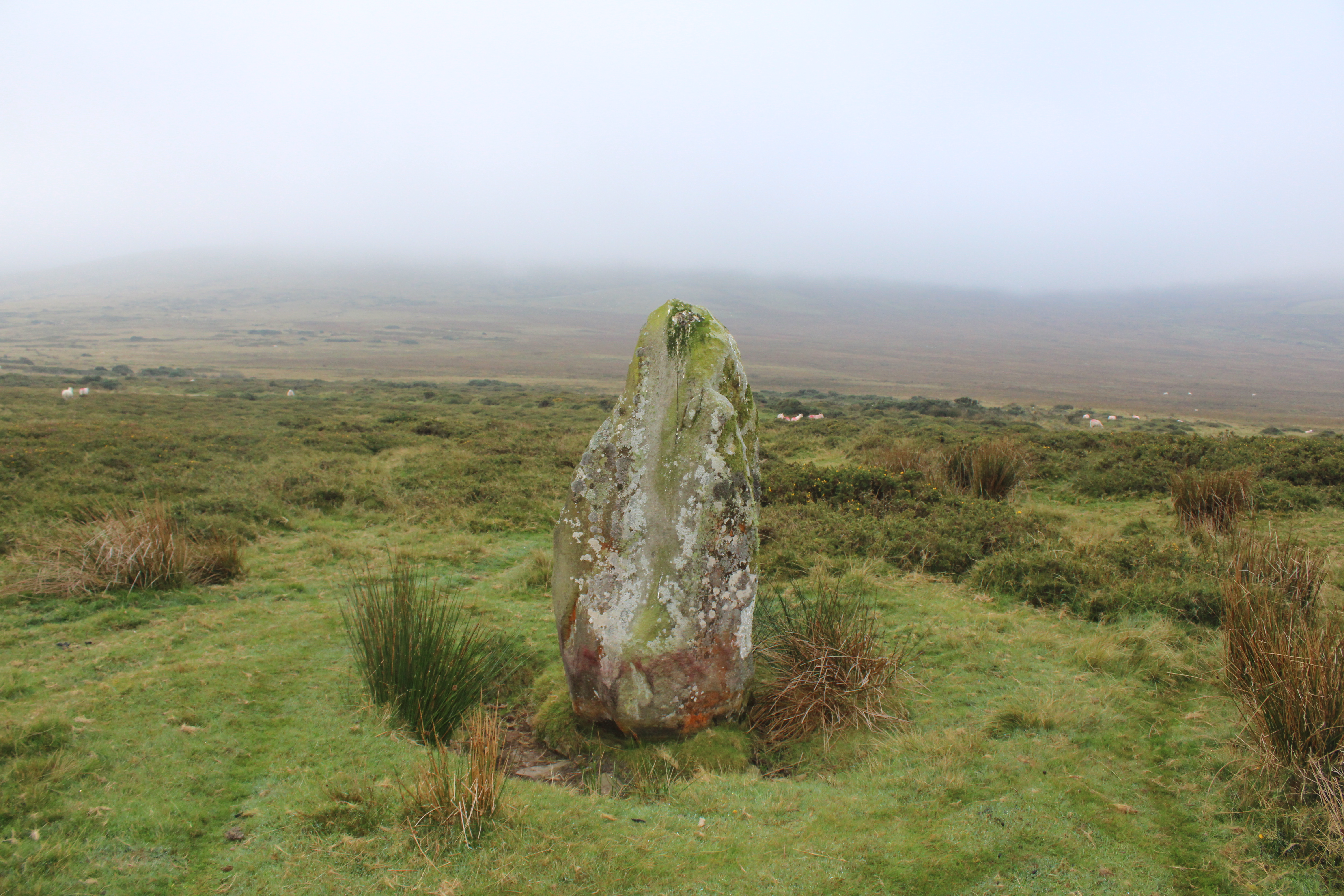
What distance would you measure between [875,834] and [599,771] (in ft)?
6.18

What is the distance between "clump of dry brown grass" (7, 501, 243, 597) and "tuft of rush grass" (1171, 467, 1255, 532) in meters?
11.1

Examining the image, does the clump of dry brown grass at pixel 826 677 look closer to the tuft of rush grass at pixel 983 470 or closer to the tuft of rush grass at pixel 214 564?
the tuft of rush grass at pixel 214 564

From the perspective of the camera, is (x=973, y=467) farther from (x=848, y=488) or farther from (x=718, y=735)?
(x=718, y=735)

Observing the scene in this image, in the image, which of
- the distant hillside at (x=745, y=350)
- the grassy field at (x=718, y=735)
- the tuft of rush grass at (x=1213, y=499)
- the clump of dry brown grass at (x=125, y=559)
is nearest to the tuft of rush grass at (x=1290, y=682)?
the grassy field at (x=718, y=735)

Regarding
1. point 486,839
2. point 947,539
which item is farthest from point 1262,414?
point 486,839

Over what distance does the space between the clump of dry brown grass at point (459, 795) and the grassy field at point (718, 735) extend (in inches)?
4.0

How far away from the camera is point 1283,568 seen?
5672 mm

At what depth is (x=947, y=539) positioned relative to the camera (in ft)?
28.1

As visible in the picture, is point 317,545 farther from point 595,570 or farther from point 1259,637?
point 1259,637

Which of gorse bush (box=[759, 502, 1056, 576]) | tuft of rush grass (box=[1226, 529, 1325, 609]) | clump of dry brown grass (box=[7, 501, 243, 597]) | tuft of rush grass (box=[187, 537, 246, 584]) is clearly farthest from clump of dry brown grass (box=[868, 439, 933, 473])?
clump of dry brown grass (box=[7, 501, 243, 597])

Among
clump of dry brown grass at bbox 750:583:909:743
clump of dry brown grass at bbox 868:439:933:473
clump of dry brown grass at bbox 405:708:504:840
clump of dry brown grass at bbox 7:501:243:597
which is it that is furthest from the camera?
clump of dry brown grass at bbox 868:439:933:473

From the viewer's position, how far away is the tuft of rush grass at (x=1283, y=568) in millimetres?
5410

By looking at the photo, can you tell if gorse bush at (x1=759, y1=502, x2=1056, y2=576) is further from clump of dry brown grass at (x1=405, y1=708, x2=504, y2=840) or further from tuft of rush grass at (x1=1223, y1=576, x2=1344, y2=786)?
clump of dry brown grass at (x1=405, y1=708, x2=504, y2=840)

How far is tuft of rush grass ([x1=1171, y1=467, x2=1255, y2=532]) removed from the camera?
28.3 feet
